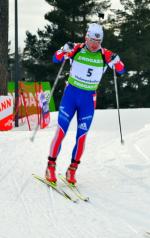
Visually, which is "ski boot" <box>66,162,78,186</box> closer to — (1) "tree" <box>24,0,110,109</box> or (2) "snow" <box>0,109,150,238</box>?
(2) "snow" <box>0,109,150,238</box>

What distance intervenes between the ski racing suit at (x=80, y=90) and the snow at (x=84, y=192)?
65cm

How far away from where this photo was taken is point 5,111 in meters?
14.0

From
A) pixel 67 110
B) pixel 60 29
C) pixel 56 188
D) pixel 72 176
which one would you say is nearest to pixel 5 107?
pixel 67 110

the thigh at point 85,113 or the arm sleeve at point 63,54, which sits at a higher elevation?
the arm sleeve at point 63,54

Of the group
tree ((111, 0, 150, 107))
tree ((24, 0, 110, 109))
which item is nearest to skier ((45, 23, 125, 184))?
tree ((24, 0, 110, 109))

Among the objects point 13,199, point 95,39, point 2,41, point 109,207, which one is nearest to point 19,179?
point 13,199

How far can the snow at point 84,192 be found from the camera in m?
4.31

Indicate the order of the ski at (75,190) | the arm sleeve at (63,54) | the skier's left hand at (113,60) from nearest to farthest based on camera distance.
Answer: the ski at (75,190)
the arm sleeve at (63,54)
the skier's left hand at (113,60)

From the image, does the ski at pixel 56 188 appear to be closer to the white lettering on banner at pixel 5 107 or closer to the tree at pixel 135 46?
the white lettering on banner at pixel 5 107

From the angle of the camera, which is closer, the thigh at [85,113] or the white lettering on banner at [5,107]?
the thigh at [85,113]

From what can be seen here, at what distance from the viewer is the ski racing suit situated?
252 inches

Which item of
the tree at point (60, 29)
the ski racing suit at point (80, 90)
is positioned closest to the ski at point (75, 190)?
the ski racing suit at point (80, 90)

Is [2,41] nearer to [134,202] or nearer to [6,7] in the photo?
[6,7]

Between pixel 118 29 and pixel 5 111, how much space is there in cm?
3168
